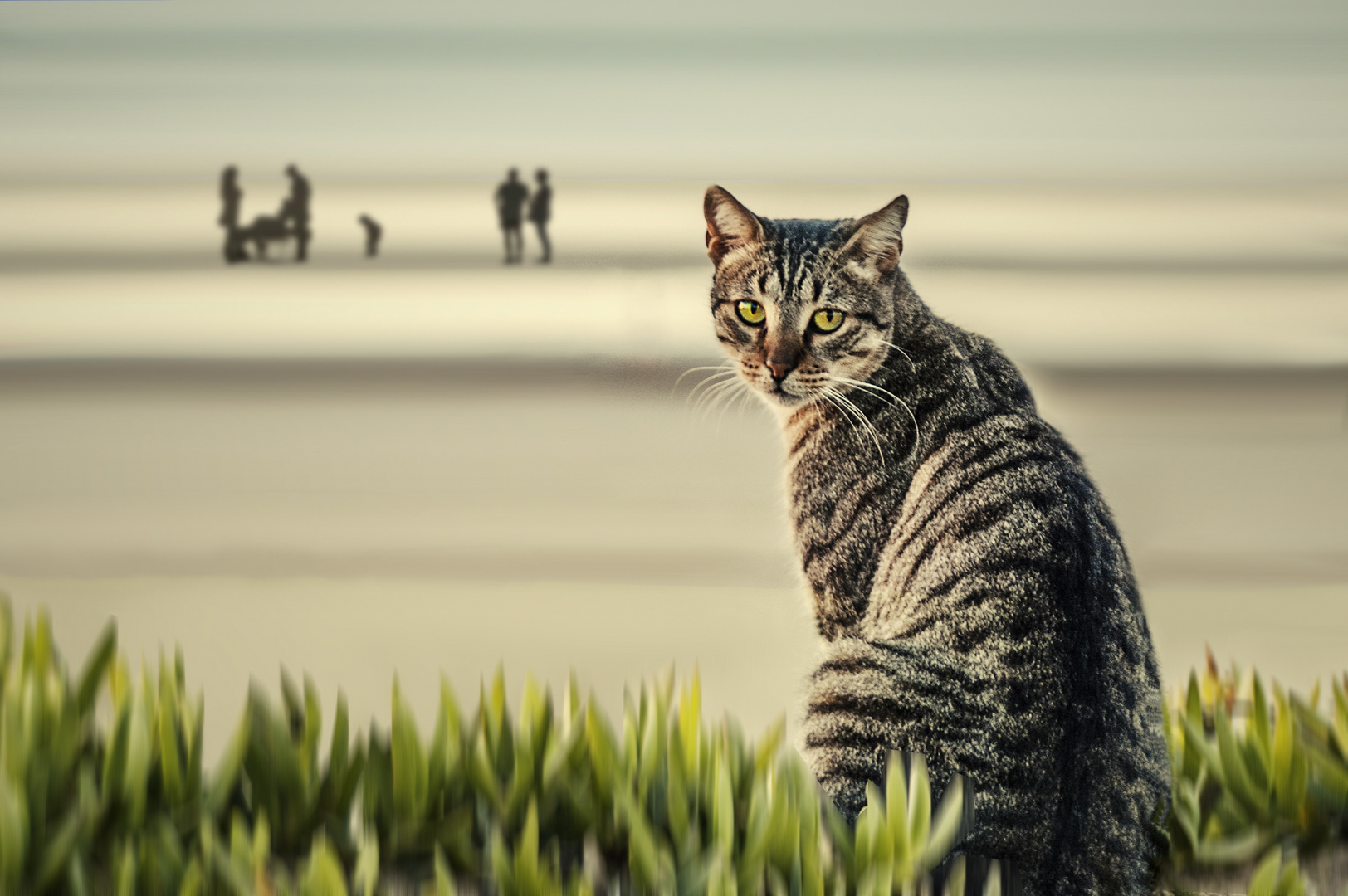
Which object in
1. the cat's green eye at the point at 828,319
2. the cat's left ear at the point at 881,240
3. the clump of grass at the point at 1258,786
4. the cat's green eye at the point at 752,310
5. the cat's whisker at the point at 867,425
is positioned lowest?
the clump of grass at the point at 1258,786

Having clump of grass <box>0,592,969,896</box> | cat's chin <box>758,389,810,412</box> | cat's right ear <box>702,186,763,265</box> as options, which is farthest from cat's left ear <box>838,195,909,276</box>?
clump of grass <box>0,592,969,896</box>

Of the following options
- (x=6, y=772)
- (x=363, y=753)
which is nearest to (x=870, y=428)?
(x=363, y=753)

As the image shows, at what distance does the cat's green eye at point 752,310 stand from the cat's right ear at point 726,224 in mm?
110

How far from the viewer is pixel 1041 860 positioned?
1528 mm

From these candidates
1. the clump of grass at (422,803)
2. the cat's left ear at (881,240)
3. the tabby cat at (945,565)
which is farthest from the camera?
the cat's left ear at (881,240)

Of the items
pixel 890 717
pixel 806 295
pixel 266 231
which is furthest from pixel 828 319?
pixel 266 231

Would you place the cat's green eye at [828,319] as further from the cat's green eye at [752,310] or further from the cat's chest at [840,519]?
the cat's chest at [840,519]

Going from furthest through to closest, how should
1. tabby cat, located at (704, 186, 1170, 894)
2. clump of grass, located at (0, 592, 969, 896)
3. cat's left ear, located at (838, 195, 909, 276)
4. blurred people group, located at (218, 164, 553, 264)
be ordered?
blurred people group, located at (218, 164, 553, 264)
cat's left ear, located at (838, 195, 909, 276)
tabby cat, located at (704, 186, 1170, 894)
clump of grass, located at (0, 592, 969, 896)

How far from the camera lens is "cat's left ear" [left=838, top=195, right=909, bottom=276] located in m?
1.83

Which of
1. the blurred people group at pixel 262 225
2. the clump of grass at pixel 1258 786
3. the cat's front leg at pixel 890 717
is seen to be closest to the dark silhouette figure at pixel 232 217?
the blurred people group at pixel 262 225

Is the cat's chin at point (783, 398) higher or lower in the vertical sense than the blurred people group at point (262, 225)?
lower

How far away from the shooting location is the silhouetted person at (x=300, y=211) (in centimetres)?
276

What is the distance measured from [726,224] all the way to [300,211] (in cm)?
149

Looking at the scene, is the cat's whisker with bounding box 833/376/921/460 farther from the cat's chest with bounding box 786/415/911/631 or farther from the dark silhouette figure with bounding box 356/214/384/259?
the dark silhouette figure with bounding box 356/214/384/259
